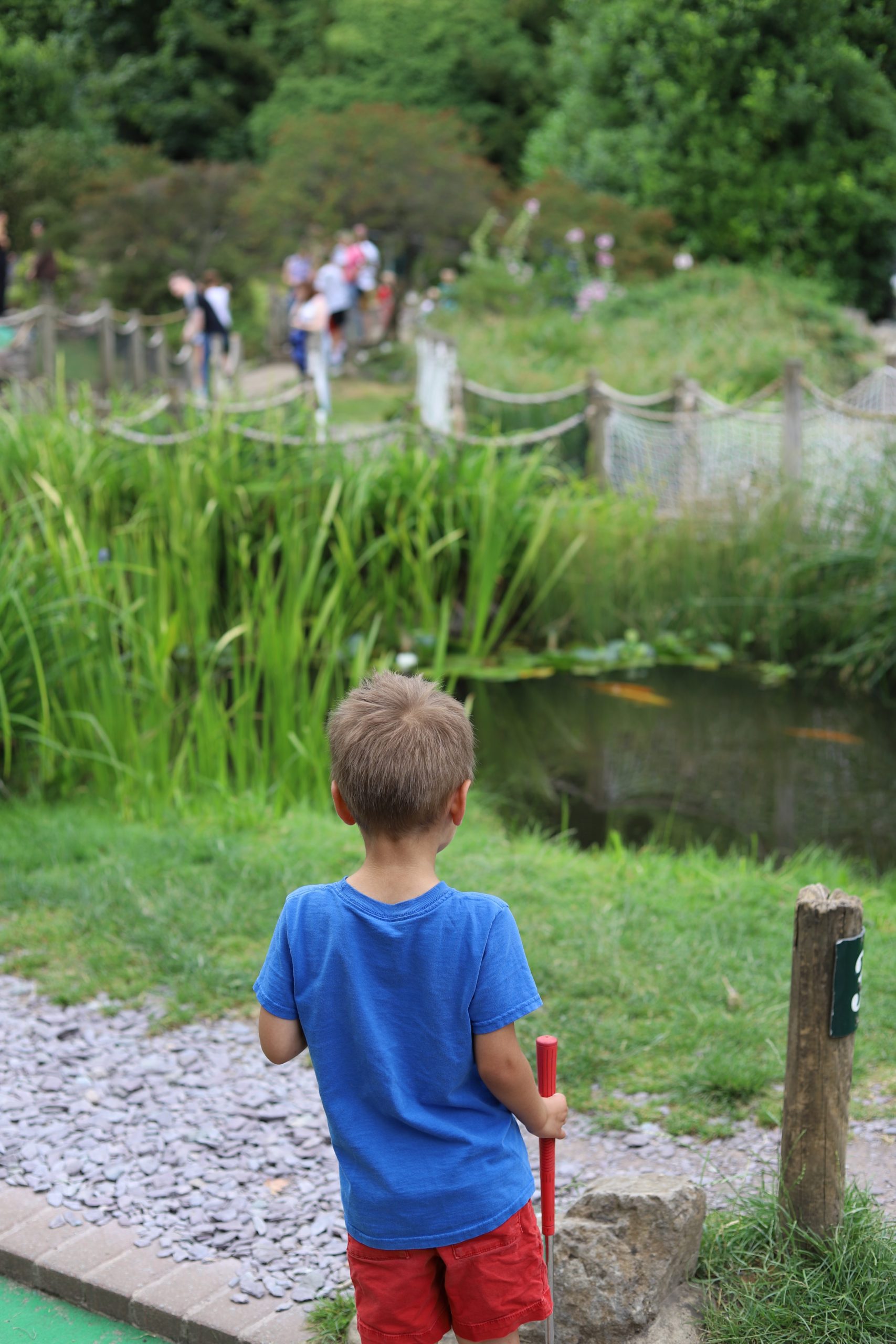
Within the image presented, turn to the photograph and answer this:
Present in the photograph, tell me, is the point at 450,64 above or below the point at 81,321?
above

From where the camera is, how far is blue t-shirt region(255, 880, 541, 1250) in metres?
1.67

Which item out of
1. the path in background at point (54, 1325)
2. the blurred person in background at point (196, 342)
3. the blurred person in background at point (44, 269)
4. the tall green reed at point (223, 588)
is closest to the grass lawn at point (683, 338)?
the blurred person in background at point (196, 342)

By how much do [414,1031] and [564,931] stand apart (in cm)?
222

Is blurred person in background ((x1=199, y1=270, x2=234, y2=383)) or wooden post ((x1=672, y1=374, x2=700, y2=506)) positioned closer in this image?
wooden post ((x1=672, y1=374, x2=700, y2=506))

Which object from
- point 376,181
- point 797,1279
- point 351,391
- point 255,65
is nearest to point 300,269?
point 351,391

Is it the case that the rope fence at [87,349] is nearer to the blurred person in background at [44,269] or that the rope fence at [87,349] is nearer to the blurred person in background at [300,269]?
the blurred person in background at [300,269]

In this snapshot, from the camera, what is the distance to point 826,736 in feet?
22.2

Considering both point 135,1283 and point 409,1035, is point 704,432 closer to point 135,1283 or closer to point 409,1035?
point 135,1283

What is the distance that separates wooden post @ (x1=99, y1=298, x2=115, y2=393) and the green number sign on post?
12.2 m

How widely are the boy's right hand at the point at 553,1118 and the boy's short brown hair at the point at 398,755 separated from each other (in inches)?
17.1

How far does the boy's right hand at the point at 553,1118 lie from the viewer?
1.78m

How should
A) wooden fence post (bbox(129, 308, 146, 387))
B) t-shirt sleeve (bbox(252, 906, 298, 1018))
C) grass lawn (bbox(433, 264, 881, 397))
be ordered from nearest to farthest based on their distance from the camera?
t-shirt sleeve (bbox(252, 906, 298, 1018)) → grass lawn (bbox(433, 264, 881, 397)) → wooden fence post (bbox(129, 308, 146, 387))

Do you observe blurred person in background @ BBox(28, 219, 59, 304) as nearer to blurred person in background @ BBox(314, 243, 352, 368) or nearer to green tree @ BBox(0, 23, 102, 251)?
green tree @ BBox(0, 23, 102, 251)

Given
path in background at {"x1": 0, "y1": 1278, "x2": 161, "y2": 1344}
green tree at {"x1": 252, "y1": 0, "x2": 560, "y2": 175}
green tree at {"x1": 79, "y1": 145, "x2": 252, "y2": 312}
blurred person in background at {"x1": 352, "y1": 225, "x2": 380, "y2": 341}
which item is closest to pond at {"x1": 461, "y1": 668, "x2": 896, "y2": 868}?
path in background at {"x1": 0, "y1": 1278, "x2": 161, "y2": 1344}
